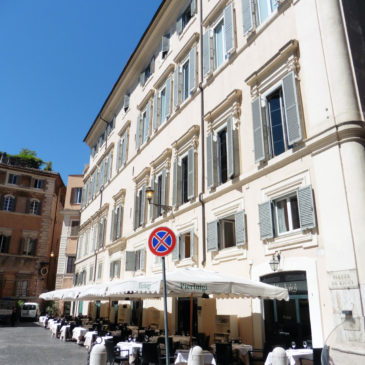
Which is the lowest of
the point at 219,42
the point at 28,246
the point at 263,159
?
the point at 263,159

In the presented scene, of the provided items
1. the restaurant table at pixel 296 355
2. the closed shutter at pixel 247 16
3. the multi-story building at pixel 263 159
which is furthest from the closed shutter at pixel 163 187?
the restaurant table at pixel 296 355

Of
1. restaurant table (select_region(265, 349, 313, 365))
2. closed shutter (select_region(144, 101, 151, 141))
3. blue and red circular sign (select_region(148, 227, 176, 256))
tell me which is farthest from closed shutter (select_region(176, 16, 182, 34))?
restaurant table (select_region(265, 349, 313, 365))

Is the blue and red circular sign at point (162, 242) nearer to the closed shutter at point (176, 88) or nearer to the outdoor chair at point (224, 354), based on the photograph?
the outdoor chair at point (224, 354)

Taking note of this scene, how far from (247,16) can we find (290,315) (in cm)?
960

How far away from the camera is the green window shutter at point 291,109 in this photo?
31.3 ft

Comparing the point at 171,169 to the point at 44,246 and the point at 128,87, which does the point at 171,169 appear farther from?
the point at 44,246

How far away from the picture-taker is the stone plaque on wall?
740cm

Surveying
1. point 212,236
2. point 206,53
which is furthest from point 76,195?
point 212,236

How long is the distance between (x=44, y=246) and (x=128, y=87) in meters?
21.3

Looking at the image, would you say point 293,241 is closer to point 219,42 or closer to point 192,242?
point 192,242

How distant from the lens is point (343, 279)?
7.63 metres

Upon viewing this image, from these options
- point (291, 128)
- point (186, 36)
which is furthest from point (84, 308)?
point (291, 128)

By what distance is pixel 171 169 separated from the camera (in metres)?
16.4

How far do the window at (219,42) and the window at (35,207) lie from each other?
3030cm
